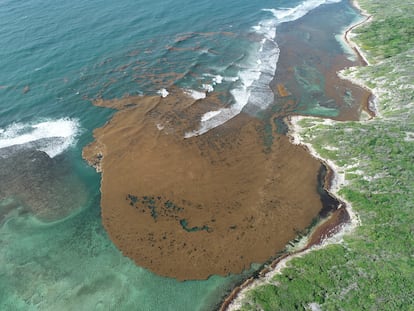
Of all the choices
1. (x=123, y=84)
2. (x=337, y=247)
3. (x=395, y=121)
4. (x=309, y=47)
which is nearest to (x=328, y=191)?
(x=337, y=247)

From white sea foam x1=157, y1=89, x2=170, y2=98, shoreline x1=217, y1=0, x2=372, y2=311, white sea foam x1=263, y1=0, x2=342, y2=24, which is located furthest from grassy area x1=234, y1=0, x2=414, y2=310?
white sea foam x1=263, y1=0, x2=342, y2=24

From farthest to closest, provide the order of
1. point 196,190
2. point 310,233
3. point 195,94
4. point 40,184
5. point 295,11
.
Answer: point 295,11
point 195,94
point 40,184
point 196,190
point 310,233

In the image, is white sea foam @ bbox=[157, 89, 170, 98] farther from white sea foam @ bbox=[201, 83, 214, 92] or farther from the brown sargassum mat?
white sea foam @ bbox=[201, 83, 214, 92]

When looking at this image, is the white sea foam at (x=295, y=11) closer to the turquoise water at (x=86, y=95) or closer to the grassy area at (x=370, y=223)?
the turquoise water at (x=86, y=95)

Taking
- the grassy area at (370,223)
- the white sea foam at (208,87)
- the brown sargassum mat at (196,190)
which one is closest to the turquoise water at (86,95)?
the white sea foam at (208,87)

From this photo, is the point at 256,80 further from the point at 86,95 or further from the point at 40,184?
the point at 40,184

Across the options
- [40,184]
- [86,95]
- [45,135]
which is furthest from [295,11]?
[40,184]

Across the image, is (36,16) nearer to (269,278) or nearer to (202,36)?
(202,36)
